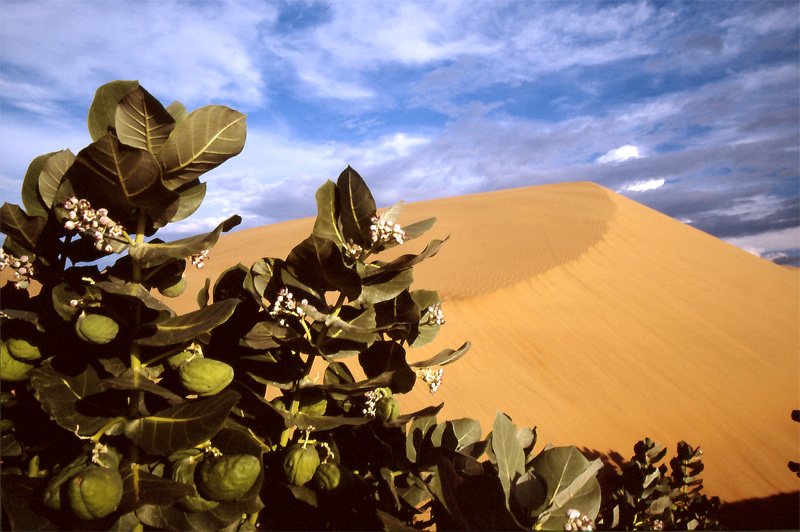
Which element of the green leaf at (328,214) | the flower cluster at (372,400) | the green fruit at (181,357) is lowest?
the flower cluster at (372,400)

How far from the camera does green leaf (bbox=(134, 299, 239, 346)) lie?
3.47 ft

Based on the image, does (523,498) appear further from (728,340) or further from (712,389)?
(728,340)

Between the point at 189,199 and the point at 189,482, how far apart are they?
755 millimetres

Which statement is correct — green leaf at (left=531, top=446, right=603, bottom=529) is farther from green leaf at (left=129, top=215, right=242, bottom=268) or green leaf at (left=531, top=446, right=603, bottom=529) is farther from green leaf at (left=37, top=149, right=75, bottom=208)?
green leaf at (left=37, top=149, right=75, bottom=208)

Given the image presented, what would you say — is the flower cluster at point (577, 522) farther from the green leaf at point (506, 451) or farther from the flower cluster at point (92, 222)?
the flower cluster at point (92, 222)

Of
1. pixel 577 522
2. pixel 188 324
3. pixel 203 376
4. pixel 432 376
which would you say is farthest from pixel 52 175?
pixel 577 522

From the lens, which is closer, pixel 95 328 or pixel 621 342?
pixel 95 328

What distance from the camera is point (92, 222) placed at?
112 centimetres

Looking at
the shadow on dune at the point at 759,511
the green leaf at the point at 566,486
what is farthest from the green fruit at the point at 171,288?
the shadow on dune at the point at 759,511

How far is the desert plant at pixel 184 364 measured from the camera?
1079mm

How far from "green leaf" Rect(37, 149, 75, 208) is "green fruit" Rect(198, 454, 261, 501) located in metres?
0.84

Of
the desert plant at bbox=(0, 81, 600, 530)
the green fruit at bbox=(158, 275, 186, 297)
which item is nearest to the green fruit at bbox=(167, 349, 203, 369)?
the desert plant at bbox=(0, 81, 600, 530)

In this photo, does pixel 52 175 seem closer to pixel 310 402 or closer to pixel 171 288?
pixel 171 288

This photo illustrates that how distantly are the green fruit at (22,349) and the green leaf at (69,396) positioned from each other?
2.4 inches
